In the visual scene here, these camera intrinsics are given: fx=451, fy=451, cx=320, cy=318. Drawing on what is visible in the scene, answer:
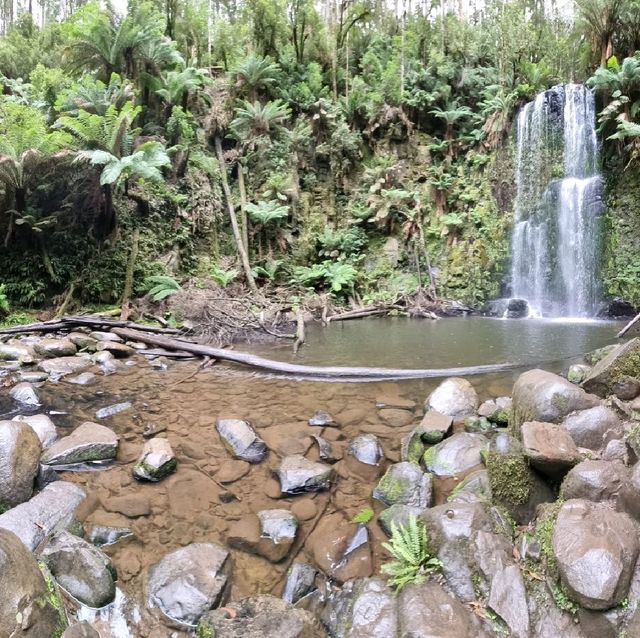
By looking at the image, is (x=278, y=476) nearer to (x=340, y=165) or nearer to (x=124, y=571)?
(x=124, y=571)

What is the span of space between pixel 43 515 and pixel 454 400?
3.71m

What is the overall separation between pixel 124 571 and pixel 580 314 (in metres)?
13.5

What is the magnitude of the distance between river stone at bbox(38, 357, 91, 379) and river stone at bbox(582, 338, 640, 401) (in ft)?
21.5

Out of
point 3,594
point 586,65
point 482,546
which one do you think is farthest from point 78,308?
point 586,65

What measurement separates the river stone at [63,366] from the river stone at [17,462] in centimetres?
327

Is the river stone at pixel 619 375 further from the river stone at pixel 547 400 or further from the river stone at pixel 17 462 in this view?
the river stone at pixel 17 462

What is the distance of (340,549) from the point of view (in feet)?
9.08

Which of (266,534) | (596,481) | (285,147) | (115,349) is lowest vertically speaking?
(266,534)

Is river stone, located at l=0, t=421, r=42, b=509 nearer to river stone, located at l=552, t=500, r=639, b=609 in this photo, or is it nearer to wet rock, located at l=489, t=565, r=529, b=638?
wet rock, located at l=489, t=565, r=529, b=638

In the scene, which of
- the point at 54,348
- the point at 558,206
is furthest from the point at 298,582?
the point at 558,206

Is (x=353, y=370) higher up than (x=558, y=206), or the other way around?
(x=558, y=206)

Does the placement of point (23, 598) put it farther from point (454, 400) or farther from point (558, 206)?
point (558, 206)

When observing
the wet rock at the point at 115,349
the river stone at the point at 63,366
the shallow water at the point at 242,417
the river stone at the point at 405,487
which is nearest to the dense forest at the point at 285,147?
the wet rock at the point at 115,349

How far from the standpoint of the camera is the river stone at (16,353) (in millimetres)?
6879
